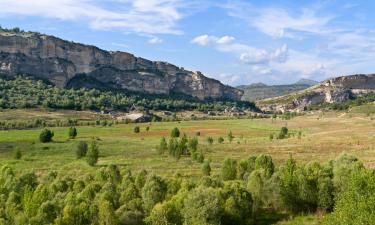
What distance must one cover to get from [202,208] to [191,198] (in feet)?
4.02

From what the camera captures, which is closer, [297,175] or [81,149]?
[297,175]

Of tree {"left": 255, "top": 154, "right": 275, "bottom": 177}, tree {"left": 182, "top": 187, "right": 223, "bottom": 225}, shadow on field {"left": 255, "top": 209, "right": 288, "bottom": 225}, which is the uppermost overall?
tree {"left": 255, "top": 154, "right": 275, "bottom": 177}

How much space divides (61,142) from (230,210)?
65.3 m

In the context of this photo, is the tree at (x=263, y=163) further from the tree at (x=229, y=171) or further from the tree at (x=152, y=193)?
the tree at (x=152, y=193)

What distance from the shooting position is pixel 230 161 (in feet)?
176

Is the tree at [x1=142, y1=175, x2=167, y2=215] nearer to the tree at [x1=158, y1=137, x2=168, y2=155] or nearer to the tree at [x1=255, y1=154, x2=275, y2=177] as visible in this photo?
the tree at [x1=255, y1=154, x2=275, y2=177]

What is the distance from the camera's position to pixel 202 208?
35.5 meters

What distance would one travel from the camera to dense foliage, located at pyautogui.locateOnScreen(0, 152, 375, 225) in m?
34.6

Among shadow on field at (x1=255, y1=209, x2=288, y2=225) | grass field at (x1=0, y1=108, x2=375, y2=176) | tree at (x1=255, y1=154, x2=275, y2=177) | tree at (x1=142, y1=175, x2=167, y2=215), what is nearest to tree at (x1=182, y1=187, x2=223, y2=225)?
tree at (x1=142, y1=175, x2=167, y2=215)

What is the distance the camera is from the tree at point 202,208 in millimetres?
35188

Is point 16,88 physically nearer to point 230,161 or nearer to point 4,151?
point 4,151

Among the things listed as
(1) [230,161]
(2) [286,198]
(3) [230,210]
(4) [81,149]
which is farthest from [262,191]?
(4) [81,149]

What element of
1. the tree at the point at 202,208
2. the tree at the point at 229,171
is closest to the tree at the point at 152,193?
the tree at the point at 202,208

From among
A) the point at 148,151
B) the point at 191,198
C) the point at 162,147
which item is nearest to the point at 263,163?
the point at 191,198
